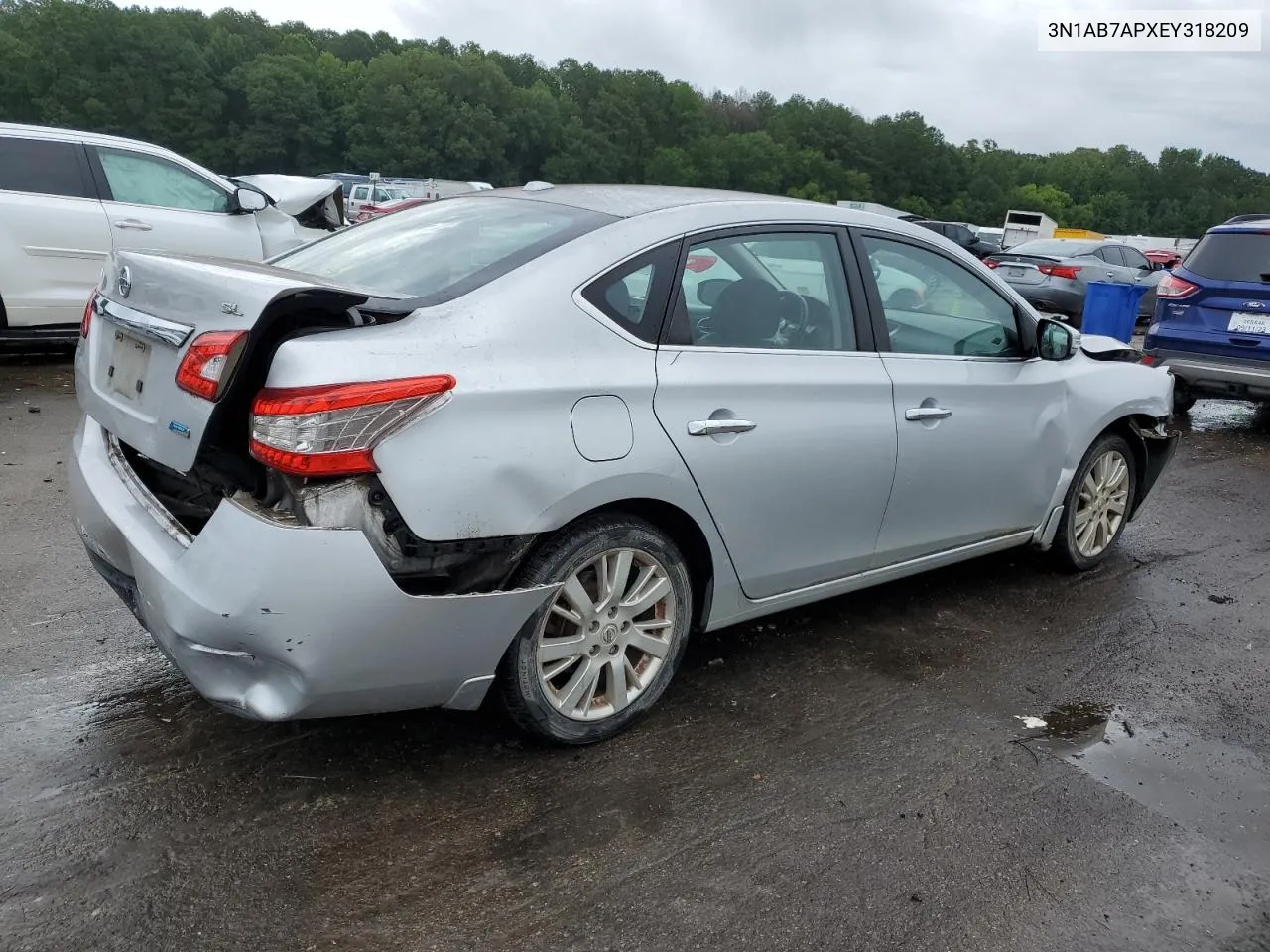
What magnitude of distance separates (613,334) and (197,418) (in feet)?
3.77

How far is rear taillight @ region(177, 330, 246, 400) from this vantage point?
258cm

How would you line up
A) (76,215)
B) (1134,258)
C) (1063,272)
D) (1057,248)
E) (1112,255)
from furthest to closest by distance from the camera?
(1134,258) < (1112,255) < (1057,248) < (1063,272) < (76,215)

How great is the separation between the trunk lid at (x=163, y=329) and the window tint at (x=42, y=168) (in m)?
5.67

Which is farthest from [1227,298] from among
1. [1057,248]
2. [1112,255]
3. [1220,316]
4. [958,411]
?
[1112,255]

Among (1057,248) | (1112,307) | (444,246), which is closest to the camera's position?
(444,246)

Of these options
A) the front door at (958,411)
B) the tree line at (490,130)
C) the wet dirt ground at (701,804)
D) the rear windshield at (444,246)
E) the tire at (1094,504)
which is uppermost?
the tree line at (490,130)

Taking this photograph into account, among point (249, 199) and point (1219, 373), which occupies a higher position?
point (249, 199)

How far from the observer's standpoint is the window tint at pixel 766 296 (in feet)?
10.8

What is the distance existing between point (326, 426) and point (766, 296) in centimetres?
165

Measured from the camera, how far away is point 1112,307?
12.5 meters

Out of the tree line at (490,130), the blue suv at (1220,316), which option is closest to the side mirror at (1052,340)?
the blue suv at (1220,316)

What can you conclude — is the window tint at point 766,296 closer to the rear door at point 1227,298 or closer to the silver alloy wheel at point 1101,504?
the silver alloy wheel at point 1101,504

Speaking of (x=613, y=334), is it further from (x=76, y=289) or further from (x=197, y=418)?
(x=76, y=289)

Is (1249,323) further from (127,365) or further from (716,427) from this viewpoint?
(127,365)
